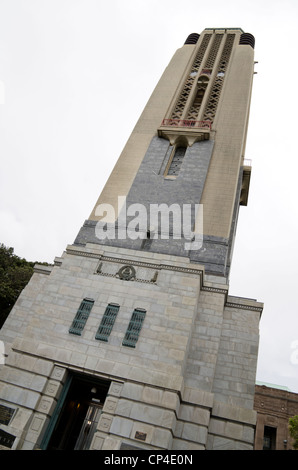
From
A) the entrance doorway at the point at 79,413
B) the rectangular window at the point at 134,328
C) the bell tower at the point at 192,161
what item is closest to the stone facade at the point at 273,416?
the bell tower at the point at 192,161

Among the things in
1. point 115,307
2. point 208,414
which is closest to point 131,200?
point 115,307

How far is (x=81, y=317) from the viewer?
Result: 14828 millimetres

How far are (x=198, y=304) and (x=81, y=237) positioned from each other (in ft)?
25.6

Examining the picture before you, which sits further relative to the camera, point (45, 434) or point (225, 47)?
point (225, 47)

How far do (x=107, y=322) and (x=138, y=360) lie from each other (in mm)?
2236

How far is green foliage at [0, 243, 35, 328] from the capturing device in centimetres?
2831

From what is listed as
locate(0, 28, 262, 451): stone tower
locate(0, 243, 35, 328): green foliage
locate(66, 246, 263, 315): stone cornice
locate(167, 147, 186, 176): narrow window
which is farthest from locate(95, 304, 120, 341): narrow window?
locate(0, 243, 35, 328): green foliage

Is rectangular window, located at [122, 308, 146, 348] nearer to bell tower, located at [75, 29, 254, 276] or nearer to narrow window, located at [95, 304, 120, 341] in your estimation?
narrow window, located at [95, 304, 120, 341]

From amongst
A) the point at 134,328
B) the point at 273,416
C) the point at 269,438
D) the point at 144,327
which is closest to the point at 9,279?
the point at 134,328

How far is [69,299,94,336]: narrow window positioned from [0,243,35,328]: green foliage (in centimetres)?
1559

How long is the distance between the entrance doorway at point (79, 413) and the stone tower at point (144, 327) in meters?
0.06

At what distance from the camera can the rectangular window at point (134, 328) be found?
542 inches

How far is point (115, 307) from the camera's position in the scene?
14.9 m
